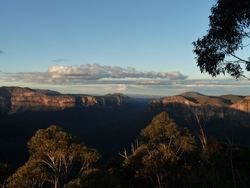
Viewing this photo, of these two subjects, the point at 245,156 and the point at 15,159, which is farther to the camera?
the point at 15,159

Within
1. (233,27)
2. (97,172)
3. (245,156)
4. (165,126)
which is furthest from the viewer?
(165,126)

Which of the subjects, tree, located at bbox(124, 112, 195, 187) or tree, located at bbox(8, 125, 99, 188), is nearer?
tree, located at bbox(8, 125, 99, 188)

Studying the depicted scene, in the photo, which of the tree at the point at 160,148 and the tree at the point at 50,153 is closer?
the tree at the point at 50,153

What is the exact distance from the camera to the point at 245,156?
1817 inches

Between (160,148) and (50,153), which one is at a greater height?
(50,153)

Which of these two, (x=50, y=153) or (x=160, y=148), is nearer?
(x=50, y=153)

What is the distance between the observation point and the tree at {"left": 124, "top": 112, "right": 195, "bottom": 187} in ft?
111

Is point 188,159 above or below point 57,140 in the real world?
below

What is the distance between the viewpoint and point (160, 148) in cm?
3925

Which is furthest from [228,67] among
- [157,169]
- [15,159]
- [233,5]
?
[15,159]

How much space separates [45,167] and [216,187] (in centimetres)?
2305

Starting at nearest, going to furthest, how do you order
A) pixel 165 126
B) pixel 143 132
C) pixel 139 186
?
pixel 139 186 < pixel 165 126 < pixel 143 132

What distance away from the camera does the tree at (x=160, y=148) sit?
1335 inches

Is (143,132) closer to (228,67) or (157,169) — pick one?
(157,169)
